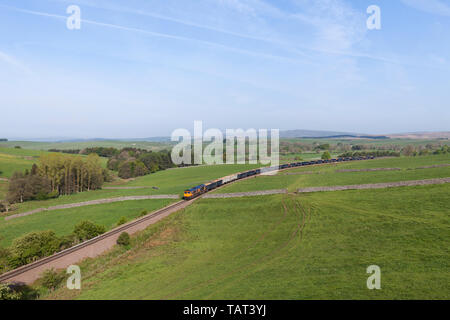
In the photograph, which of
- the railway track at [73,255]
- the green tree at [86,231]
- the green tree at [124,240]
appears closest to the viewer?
the railway track at [73,255]

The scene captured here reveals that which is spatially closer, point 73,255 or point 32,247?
point 32,247

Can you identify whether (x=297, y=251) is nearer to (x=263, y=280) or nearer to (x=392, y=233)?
(x=263, y=280)

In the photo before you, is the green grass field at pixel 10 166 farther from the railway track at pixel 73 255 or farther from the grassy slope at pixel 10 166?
the railway track at pixel 73 255

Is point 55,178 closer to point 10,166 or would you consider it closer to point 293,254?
point 10,166

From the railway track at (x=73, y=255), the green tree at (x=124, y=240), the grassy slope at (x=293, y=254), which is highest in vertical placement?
the grassy slope at (x=293, y=254)

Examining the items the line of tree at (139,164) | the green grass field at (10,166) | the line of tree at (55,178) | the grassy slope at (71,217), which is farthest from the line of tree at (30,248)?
the green grass field at (10,166)

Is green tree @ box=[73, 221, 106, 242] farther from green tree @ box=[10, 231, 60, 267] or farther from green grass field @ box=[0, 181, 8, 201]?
green grass field @ box=[0, 181, 8, 201]

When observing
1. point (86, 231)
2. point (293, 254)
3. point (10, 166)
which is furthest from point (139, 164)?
point (293, 254)
